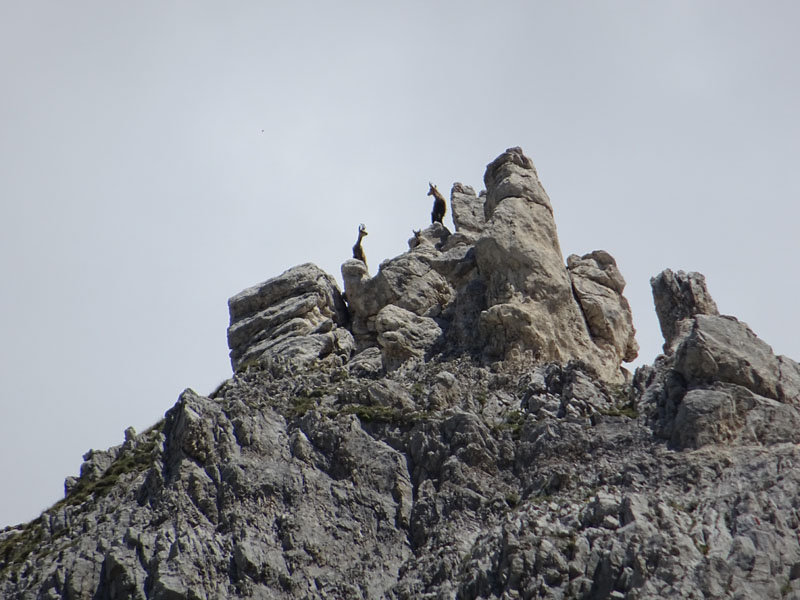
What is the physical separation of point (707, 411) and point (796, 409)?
10.7ft

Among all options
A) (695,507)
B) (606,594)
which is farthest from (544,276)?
(606,594)

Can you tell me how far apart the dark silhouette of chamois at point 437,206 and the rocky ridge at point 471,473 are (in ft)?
36.6

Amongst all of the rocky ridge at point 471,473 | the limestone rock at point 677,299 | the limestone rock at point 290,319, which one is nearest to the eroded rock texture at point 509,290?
the rocky ridge at point 471,473

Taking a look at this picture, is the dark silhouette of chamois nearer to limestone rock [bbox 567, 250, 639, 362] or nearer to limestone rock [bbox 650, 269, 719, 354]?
limestone rock [bbox 567, 250, 639, 362]

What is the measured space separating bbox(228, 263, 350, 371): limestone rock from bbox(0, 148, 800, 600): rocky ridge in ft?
2.99

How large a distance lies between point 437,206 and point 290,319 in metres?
12.1

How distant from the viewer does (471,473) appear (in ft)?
124

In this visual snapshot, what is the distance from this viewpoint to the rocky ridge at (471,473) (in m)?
31.8

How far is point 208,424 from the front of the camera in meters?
39.3

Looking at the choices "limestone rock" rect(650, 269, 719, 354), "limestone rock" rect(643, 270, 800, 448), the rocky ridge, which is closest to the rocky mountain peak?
the rocky ridge

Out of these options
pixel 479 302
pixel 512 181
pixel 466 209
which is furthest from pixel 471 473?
pixel 466 209

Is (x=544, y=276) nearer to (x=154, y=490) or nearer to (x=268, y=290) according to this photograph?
(x=268, y=290)

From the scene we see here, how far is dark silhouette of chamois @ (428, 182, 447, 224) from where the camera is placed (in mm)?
60625

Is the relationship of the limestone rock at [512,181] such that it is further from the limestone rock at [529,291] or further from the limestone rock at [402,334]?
the limestone rock at [402,334]
